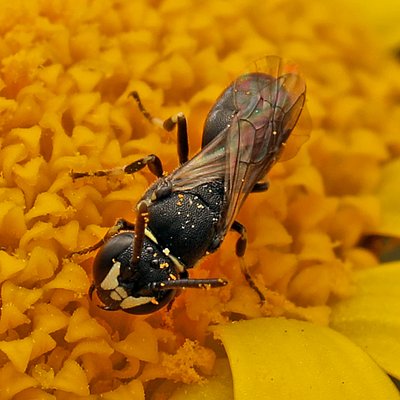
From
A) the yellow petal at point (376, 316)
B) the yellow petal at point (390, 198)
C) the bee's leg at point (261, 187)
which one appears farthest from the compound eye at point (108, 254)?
the yellow petal at point (390, 198)

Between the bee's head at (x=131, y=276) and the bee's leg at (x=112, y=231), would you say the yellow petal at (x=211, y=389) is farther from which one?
the bee's leg at (x=112, y=231)

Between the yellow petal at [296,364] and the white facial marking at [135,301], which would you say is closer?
the white facial marking at [135,301]

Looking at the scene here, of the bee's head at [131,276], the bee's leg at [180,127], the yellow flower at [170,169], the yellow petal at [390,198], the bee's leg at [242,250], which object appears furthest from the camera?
the yellow petal at [390,198]

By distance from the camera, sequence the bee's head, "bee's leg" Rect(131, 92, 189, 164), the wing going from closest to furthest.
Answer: the bee's head < the wing < "bee's leg" Rect(131, 92, 189, 164)

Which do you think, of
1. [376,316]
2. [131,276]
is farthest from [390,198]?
[131,276]

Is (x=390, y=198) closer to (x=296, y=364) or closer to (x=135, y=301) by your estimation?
(x=296, y=364)

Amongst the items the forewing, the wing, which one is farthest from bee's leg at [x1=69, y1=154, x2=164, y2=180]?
the forewing

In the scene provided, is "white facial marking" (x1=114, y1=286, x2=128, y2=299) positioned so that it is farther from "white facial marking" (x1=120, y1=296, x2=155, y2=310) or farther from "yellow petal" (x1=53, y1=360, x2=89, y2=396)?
"yellow petal" (x1=53, y1=360, x2=89, y2=396)

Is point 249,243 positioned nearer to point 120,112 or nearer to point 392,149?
point 120,112

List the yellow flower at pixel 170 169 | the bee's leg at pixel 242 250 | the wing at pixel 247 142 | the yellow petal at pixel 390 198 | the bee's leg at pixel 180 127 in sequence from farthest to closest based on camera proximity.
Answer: the yellow petal at pixel 390 198 → the bee's leg at pixel 180 127 → the bee's leg at pixel 242 250 → the wing at pixel 247 142 → the yellow flower at pixel 170 169
